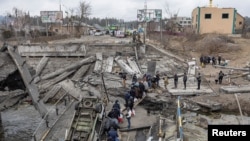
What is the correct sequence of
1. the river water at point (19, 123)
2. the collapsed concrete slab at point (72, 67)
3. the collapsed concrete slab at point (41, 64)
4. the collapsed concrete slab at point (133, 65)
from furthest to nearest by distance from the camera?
the collapsed concrete slab at point (41, 64), the collapsed concrete slab at point (72, 67), the collapsed concrete slab at point (133, 65), the river water at point (19, 123)

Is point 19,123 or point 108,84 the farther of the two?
point 108,84

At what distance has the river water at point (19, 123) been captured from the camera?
62.6ft

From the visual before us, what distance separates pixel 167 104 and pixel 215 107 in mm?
3097

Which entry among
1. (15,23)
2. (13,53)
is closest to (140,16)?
(13,53)

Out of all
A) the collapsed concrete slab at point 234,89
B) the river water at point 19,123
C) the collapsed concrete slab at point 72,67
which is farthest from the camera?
the collapsed concrete slab at point 72,67

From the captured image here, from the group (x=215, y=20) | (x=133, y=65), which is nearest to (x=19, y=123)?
(x=133, y=65)

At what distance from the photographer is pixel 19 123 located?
840 inches

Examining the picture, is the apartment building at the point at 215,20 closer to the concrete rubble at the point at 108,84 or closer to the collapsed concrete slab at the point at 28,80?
the concrete rubble at the point at 108,84

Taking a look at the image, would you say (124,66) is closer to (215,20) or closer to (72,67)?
(72,67)

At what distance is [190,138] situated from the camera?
13.6 meters

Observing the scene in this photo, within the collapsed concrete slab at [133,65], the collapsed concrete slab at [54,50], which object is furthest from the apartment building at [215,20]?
the collapsed concrete slab at [54,50]

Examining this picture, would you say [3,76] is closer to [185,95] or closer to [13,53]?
[13,53]

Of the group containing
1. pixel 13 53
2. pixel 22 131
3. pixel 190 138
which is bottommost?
pixel 22 131

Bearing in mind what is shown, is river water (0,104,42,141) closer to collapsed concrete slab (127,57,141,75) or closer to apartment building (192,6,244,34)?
collapsed concrete slab (127,57,141,75)
